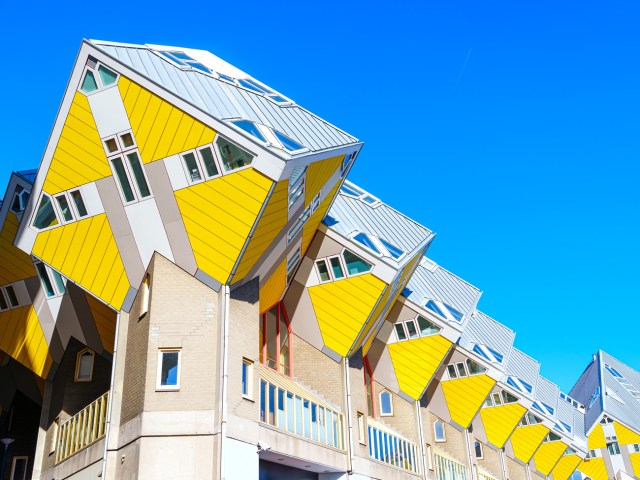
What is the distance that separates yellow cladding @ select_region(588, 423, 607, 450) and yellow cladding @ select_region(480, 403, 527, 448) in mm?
29763

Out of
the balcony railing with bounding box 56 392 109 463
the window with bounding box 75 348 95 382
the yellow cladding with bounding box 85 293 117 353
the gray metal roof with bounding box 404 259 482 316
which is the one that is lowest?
the balcony railing with bounding box 56 392 109 463

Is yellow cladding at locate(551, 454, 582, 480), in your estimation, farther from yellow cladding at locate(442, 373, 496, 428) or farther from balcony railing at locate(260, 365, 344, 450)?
balcony railing at locate(260, 365, 344, 450)

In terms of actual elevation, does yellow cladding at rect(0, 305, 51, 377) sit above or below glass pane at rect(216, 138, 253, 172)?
below

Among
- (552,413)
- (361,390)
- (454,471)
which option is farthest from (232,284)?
(552,413)

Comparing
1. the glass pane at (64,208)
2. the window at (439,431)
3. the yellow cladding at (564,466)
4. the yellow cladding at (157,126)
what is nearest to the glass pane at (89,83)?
the yellow cladding at (157,126)

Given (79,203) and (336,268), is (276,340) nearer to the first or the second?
(336,268)

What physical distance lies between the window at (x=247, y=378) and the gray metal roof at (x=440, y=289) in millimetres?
14566

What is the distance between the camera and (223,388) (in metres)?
20.5

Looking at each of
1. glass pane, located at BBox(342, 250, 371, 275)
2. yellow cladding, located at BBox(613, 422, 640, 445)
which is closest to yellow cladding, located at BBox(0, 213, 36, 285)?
glass pane, located at BBox(342, 250, 371, 275)

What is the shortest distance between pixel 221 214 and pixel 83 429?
9594 mm

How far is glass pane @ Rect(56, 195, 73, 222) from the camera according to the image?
23.4 meters

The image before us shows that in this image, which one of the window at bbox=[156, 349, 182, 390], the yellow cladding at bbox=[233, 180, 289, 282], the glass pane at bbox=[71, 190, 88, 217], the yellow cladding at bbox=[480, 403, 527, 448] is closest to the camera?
the window at bbox=[156, 349, 182, 390]

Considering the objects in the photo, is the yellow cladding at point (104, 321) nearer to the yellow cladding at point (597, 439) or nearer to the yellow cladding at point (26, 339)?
the yellow cladding at point (26, 339)

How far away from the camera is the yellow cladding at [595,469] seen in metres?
71.1
